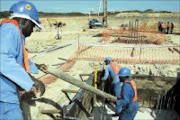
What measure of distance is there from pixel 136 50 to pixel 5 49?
10.4 metres

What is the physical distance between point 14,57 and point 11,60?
101 millimetres

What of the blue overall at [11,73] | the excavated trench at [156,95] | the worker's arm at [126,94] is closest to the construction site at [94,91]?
the excavated trench at [156,95]

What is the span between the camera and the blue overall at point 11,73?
77.4 inches

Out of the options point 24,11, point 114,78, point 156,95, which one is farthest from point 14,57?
point 156,95

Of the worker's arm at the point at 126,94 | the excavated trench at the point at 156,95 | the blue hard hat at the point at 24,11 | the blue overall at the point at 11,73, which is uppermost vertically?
the blue hard hat at the point at 24,11

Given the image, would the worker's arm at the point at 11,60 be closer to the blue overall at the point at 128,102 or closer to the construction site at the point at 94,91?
the construction site at the point at 94,91

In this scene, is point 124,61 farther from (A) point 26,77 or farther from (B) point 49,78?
(A) point 26,77

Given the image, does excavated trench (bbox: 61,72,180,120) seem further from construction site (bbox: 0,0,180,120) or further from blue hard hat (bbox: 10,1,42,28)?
blue hard hat (bbox: 10,1,42,28)

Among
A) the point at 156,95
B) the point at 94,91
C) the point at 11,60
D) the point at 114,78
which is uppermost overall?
the point at 11,60

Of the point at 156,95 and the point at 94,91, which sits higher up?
the point at 94,91

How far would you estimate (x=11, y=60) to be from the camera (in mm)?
1985

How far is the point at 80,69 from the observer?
8.27 metres

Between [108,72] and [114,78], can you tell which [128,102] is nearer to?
[114,78]

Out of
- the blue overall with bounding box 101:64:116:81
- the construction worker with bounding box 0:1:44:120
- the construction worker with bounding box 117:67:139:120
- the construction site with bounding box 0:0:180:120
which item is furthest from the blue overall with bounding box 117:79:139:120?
the construction worker with bounding box 0:1:44:120
